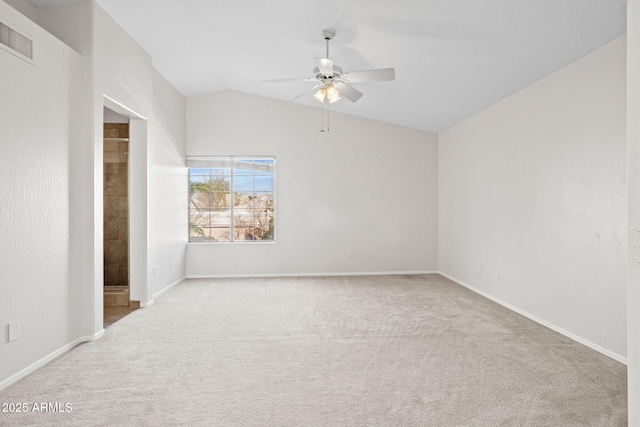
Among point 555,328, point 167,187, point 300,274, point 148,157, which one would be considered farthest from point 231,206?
point 555,328

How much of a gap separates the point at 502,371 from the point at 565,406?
1.63 feet

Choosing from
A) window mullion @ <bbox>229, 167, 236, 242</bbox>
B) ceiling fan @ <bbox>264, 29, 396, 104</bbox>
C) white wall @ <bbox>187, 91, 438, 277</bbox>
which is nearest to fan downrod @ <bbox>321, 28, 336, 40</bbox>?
ceiling fan @ <bbox>264, 29, 396, 104</bbox>

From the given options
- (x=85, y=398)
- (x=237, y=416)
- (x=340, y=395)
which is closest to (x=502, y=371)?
(x=340, y=395)

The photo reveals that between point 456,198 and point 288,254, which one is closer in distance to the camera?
point 456,198

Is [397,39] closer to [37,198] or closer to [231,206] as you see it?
[37,198]

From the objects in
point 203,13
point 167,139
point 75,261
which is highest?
point 203,13

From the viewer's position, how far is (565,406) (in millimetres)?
2160

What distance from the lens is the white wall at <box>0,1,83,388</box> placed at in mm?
2512

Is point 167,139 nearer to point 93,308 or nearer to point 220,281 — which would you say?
point 220,281

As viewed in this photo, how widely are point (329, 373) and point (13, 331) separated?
2.14m

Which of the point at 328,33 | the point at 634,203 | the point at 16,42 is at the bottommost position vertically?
the point at 634,203

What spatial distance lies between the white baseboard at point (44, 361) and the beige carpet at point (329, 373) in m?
0.06

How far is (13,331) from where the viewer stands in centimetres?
254

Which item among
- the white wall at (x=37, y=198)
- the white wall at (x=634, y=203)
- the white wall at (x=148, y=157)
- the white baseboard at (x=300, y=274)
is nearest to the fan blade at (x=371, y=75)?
the white wall at (x=634, y=203)
